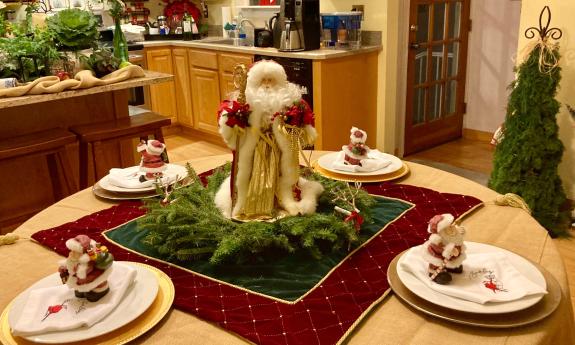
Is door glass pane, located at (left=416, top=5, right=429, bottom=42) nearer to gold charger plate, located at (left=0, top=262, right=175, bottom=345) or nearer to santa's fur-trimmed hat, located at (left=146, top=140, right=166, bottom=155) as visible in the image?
santa's fur-trimmed hat, located at (left=146, top=140, right=166, bottom=155)

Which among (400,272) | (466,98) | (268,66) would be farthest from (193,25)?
(400,272)

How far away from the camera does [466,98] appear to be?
4.90 meters

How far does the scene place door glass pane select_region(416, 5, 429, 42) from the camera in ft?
13.9

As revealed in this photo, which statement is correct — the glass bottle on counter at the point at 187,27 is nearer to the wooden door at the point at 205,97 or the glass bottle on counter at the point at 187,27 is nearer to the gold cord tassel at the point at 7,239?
the wooden door at the point at 205,97

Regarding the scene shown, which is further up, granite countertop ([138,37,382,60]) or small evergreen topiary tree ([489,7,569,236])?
granite countertop ([138,37,382,60])

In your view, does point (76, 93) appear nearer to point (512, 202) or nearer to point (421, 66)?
point (512, 202)

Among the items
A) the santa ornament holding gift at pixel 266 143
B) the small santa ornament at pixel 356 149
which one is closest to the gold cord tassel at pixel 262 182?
the santa ornament holding gift at pixel 266 143

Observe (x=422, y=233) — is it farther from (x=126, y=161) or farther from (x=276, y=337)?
(x=126, y=161)

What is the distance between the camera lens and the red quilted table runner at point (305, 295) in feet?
3.12

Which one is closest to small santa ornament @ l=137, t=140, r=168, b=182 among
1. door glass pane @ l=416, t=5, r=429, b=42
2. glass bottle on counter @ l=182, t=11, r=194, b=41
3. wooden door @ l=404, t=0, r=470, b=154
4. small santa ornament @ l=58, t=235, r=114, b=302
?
small santa ornament @ l=58, t=235, r=114, b=302

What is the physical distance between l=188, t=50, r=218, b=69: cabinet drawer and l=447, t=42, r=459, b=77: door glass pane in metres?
2.07

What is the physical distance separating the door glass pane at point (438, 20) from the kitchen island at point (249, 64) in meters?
0.74

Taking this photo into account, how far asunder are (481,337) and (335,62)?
10.1 feet

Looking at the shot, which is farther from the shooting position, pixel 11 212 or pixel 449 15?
pixel 449 15
